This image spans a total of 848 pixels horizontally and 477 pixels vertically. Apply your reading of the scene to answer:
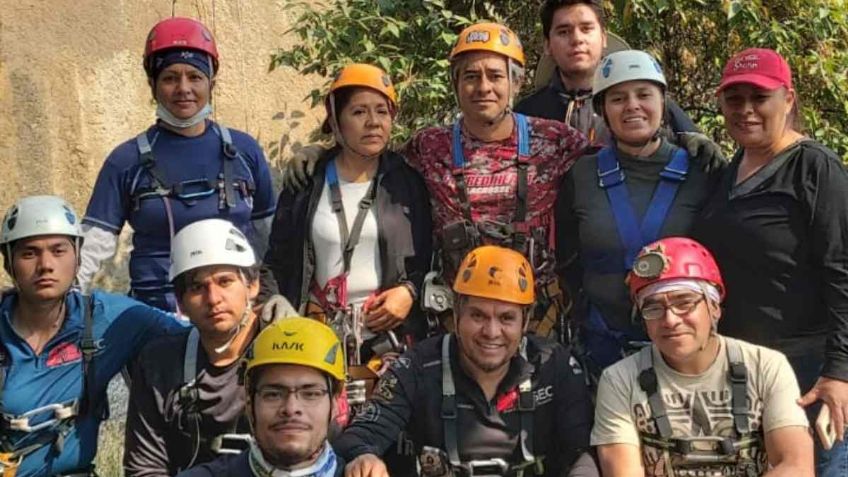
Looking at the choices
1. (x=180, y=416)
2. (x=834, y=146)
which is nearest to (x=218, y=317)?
(x=180, y=416)

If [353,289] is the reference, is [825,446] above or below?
below

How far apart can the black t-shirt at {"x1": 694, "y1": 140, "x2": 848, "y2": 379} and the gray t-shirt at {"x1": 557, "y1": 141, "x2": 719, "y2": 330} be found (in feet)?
0.84

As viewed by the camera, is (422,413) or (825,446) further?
(422,413)

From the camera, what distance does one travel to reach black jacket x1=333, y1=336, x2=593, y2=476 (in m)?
5.19

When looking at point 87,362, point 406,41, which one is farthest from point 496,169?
point 406,41

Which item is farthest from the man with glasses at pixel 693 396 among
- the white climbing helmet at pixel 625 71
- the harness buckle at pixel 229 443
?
the harness buckle at pixel 229 443

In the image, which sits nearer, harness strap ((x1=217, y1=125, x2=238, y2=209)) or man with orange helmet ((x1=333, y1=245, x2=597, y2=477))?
man with orange helmet ((x1=333, y1=245, x2=597, y2=477))

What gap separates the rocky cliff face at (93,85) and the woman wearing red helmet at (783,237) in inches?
204

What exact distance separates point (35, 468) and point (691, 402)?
3226 millimetres

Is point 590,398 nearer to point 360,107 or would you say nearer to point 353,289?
point 353,289

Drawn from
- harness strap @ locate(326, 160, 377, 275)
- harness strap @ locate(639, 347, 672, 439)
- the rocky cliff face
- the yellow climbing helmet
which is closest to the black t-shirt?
harness strap @ locate(639, 347, 672, 439)

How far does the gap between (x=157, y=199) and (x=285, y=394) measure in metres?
1.71

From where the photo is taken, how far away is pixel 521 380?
5.27m

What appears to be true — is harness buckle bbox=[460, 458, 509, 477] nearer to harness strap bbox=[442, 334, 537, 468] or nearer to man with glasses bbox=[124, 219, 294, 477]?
harness strap bbox=[442, 334, 537, 468]
